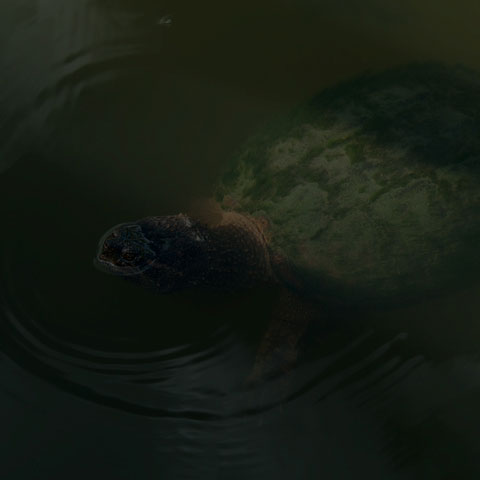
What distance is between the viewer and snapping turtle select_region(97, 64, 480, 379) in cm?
316

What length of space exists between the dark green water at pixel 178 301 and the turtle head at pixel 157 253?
4.1 inches

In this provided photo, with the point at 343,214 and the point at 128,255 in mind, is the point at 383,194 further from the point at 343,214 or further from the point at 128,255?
the point at 128,255

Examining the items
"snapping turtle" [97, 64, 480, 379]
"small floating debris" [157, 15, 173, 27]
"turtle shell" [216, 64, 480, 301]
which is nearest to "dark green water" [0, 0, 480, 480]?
"small floating debris" [157, 15, 173, 27]

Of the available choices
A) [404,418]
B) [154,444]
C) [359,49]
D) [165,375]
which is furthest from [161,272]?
[359,49]

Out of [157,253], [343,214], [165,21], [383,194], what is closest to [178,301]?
[157,253]

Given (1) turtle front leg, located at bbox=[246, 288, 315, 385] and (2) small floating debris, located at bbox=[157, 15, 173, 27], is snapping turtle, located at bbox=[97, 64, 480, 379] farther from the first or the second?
(2) small floating debris, located at bbox=[157, 15, 173, 27]

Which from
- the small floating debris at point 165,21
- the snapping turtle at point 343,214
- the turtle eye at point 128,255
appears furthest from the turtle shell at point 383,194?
the small floating debris at point 165,21

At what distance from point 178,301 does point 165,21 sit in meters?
2.16

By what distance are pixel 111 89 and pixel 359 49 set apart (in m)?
1.76

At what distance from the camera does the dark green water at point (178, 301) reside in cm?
301

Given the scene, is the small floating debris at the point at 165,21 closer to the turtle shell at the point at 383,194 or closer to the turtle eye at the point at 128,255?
the turtle shell at the point at 383,194

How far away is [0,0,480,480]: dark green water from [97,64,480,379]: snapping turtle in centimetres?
16

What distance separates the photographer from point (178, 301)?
3559mm

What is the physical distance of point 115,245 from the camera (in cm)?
341
